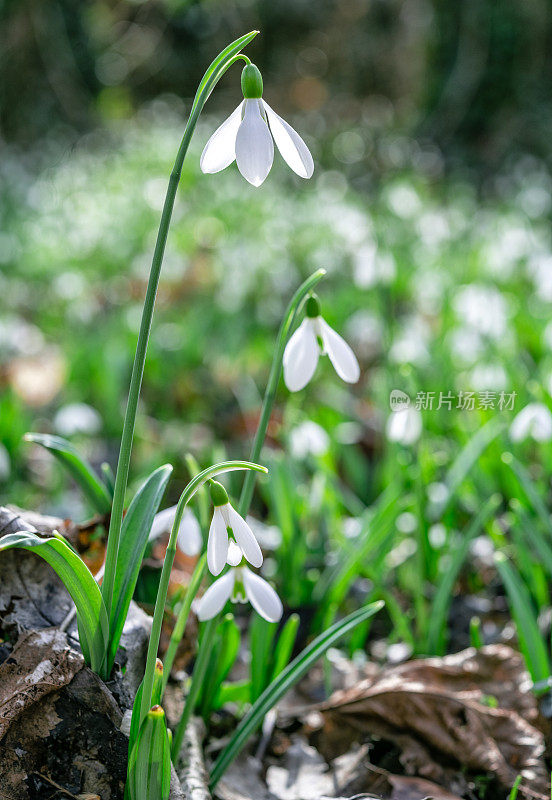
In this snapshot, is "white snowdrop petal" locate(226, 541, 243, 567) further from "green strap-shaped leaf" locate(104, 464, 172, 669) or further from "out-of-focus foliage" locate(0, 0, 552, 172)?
"out-of-focus foliage" locate(0, 0, 552, 172)

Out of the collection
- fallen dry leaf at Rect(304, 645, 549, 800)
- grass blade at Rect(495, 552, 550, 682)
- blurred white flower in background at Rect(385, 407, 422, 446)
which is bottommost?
fallen dry leaf at Rect(304, 645, 549, 800)

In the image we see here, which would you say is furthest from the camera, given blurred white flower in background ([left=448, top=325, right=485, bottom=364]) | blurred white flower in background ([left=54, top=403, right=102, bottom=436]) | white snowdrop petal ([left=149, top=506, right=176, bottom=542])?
blurred white flower in background ([left=448, top=325, right=485, bottom=364])

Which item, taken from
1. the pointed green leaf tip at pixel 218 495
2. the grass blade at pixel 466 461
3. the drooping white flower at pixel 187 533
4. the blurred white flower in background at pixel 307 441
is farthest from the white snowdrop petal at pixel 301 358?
the blurred white flower in background at pixel 307 441

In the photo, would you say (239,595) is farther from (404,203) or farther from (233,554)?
(404,203)

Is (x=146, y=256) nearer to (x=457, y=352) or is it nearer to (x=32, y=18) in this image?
(x=457, y=352)

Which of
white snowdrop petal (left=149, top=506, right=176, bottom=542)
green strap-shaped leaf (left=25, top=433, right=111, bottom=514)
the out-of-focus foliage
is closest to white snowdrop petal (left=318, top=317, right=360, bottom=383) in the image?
white snowdrop petal (left=149, top=506, right=176, bottom=542)

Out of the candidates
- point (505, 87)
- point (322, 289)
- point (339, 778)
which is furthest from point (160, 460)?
point (505, 87)

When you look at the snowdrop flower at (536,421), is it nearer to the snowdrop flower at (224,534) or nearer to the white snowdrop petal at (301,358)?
the white snowdrop petal at (301,358)
